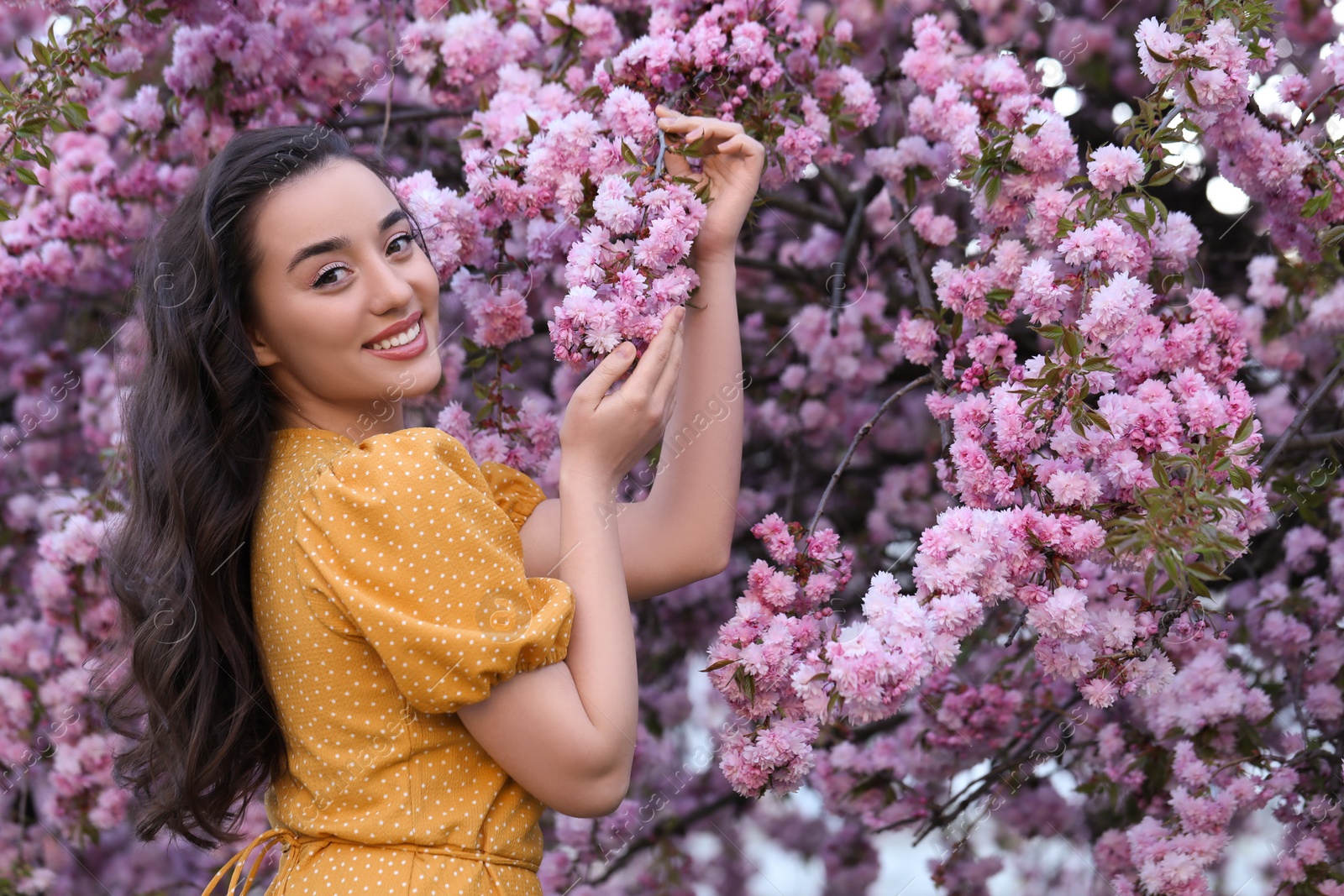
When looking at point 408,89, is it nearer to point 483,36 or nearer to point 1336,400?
point 483,36

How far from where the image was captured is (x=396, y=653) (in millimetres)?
1189

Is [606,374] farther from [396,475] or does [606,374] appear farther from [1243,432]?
[1243,432]

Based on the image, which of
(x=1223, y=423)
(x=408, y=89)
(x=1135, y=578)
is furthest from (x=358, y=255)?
(x=408, y=89)

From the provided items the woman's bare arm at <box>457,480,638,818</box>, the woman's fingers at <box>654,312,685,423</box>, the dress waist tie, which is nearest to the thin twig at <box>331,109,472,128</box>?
the woman's fingers at <box>654,312,685,423</box>

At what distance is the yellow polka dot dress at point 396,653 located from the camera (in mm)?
1204

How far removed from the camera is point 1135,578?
1807 mm

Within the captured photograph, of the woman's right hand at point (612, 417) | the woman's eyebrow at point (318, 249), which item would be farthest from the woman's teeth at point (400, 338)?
the woman's right hand at point (612, 417)

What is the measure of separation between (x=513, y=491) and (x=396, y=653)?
52 centimetres

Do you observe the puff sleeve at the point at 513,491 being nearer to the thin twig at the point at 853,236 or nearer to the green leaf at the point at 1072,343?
the green leaf at the point at 1072,343

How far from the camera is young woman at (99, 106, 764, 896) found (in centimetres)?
122

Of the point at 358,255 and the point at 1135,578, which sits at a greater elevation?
the point at 358,255

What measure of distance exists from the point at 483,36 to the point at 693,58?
551 mm

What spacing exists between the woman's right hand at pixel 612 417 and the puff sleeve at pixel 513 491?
0.31 meters

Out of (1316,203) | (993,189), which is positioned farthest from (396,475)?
(1316,203)
